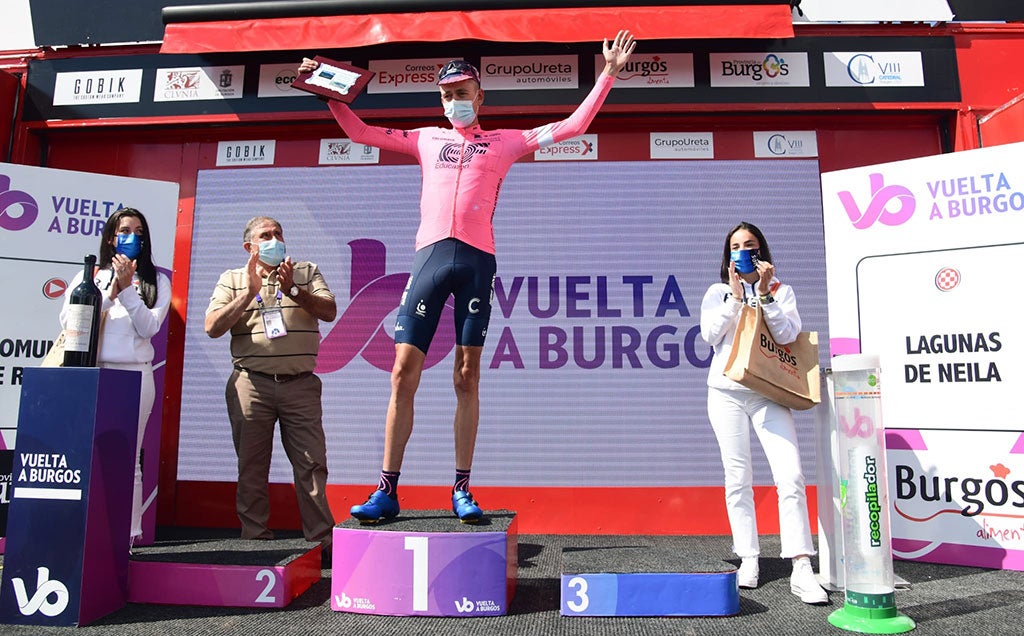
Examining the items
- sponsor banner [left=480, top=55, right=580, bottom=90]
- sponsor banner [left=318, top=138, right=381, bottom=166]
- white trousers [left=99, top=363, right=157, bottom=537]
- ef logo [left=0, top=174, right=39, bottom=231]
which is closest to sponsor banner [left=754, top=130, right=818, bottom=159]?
sponsor banner [left=480, top=55, right=580, bottom=90]

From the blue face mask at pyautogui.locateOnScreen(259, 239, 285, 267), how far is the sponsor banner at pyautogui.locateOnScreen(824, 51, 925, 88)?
11.8 feet

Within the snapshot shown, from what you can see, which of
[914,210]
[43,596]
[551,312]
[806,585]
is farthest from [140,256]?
[914,210]

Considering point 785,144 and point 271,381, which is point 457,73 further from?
point 785,144

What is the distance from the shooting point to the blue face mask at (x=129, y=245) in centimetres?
320

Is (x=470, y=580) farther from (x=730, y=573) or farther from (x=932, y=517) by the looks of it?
(x=932, y=517)

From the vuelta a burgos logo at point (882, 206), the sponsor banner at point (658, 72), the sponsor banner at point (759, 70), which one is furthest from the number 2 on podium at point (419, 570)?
the sponsor banner at point (759, 70)

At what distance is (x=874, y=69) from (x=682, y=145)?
132 centimetres

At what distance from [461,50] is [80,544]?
3612mm

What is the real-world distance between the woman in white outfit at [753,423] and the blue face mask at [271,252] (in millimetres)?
2025

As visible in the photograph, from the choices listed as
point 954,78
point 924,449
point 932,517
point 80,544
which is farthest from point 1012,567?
point 80,544

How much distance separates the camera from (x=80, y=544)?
89.6 inches

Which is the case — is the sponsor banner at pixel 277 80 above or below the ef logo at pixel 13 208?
above

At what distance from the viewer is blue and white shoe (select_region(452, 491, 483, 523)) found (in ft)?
8.33

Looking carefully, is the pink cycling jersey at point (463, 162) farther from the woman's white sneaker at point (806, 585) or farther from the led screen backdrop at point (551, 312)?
the woman's white sneaker at point (806, 585)
